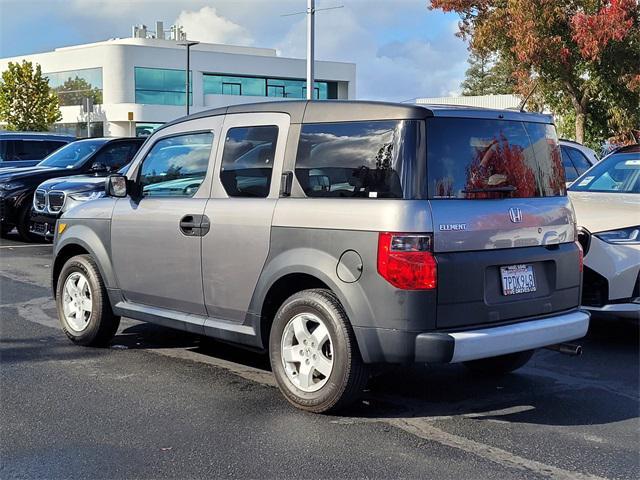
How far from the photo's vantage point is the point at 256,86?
60.4 m

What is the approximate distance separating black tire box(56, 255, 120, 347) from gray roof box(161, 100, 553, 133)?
6.64ft

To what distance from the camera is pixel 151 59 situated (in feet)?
180

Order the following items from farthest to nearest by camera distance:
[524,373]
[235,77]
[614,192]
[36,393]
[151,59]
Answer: [235,77], [151,59], [614,192], [524,373], [36,393]

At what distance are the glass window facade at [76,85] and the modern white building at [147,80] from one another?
0.07 m

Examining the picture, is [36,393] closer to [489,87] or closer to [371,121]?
[371,121]

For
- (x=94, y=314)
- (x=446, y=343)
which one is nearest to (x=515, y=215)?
(x=446, y=343)

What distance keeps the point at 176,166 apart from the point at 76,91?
53832 millimetres

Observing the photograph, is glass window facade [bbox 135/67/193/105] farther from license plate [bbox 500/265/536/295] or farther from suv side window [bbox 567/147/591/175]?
license plate [bbox 500/265/536/295]

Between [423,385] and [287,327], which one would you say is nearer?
[287,327]

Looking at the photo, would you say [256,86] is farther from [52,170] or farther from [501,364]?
[501,364]

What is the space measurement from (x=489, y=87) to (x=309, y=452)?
8923 cm

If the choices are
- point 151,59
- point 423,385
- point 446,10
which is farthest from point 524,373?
point 151,59

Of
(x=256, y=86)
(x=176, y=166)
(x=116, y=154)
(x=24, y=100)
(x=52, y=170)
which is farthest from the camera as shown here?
(x=256, y=86)

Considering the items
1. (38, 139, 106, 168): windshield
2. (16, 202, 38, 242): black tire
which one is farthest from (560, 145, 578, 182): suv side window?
(16, 202, 38, 242): black tire
